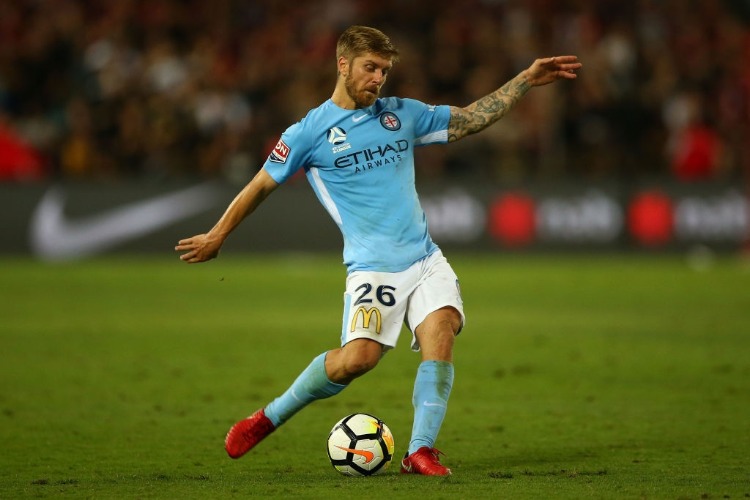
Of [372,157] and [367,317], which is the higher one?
[372,157]

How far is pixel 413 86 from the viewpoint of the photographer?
21.1m

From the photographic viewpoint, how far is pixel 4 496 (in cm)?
577

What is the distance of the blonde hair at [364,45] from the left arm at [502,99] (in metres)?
0.60

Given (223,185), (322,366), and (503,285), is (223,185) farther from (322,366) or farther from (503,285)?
(322,366)

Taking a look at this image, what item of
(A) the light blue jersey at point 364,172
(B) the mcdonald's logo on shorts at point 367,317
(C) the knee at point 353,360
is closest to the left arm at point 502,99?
(A) the light blue jersey at point 364,172

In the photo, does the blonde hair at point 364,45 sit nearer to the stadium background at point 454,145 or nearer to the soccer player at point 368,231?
the soccer player at point 368,231

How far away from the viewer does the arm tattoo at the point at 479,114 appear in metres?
6.91

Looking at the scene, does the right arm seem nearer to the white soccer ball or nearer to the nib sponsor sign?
the white soccer ball

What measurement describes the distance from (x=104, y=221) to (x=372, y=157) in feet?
49.6

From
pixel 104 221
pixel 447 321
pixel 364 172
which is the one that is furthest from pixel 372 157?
pixel 104 221

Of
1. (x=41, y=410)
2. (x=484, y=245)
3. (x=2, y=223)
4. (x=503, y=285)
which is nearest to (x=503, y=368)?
(x=41, y=410)

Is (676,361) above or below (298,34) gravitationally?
below

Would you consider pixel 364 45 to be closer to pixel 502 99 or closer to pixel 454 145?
pixel 502 99

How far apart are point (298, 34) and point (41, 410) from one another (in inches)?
621
